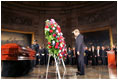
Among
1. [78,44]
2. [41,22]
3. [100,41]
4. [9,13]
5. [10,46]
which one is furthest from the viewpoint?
[41,22]

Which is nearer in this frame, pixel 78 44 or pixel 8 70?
pixel 8 70

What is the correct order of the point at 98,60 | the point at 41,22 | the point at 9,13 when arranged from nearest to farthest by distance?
the point at 98,60, the point at 9,13, the point at 41,22

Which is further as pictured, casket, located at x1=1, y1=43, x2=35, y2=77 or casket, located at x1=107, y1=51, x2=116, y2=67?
casket, located at x1=107, y1=51, x2=116, y2=67

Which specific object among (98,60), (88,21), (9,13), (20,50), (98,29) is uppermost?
(9,13)

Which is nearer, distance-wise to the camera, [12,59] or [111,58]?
[12,59]

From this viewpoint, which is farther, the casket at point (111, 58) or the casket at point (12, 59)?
the casket at point (111, 58)

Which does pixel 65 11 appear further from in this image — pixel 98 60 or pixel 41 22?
pixel 98 60

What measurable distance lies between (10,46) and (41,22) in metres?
10.9

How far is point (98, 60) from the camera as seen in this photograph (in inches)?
409

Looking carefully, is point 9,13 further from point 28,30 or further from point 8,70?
point 8,70

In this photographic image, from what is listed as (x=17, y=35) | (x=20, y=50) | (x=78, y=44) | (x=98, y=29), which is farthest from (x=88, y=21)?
(x=20, y=50)

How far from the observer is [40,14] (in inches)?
562

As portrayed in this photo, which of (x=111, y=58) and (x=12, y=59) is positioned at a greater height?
(x=12, y=59)

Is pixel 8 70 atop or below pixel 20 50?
below
